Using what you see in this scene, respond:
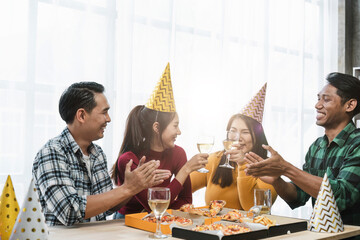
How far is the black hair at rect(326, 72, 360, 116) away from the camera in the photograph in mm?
2221

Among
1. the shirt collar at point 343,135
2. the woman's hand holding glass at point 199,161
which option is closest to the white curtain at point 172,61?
the woman's hand holding glass at point 199,161

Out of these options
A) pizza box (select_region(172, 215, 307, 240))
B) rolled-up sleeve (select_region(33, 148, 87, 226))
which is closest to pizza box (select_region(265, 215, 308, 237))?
pizza box (select_region(172, 215, 307, 240))

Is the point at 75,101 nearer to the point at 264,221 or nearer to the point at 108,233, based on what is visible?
the point at 108,233

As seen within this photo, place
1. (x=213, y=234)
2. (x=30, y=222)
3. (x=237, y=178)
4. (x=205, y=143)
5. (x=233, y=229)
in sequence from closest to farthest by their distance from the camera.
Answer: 1. (x=30, y=222)
2. (x=213, y=234)
3. (x=233, y=229)
4. (x=205, y=143)
5. (x=237, y=178)

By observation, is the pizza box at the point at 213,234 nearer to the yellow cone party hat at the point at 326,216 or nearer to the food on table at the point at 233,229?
the food on table at the point at 233,229

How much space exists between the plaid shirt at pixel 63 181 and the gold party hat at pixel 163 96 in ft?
Result: 1.51

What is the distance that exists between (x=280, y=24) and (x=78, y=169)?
2.86 m

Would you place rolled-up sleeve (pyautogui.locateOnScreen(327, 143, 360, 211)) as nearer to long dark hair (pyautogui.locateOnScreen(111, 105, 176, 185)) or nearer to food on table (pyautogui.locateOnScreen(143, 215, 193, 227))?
food on table (pyautogui.locateOnScreen(143, 215, 193, 227))

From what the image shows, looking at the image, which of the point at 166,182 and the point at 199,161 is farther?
the point at 166,182

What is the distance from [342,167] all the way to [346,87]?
0.51 m

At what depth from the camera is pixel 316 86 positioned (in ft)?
14.2

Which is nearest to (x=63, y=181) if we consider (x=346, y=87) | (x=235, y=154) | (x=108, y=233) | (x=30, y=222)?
(x=108, y=233)

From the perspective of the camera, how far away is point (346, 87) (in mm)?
2225

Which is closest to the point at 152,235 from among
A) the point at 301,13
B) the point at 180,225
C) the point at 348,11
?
the point at 180,225
